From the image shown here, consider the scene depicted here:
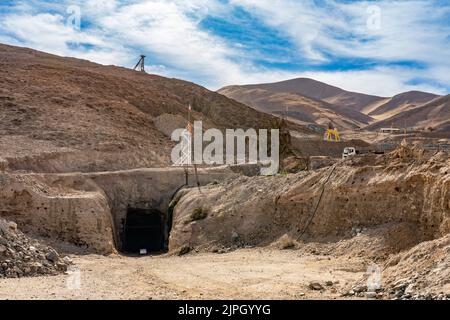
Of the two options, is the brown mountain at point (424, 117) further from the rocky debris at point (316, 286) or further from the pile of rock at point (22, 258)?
the rocky debris at point (316, 286)

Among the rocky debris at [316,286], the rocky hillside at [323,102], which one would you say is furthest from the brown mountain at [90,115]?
the rocky hillside at [323,102]

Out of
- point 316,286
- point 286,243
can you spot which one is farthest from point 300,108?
point 316,286

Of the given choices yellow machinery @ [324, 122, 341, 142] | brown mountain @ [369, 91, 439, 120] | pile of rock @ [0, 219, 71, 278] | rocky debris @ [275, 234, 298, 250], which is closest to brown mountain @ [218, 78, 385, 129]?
brown mountain @ [369, 91, 439, 120]

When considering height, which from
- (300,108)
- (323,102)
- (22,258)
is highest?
(323,102)

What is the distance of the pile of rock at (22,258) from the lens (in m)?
13.4

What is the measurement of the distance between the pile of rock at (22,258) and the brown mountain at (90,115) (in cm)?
1155

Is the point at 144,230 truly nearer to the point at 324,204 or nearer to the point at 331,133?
the point at 324,204

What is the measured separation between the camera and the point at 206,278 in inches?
515

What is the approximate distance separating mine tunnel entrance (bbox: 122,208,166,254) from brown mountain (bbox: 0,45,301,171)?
4.76 meters

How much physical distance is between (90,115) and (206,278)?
25.3 meters

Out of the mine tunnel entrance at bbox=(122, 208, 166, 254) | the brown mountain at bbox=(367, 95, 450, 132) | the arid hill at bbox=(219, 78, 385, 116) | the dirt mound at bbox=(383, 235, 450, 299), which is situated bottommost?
the mine tunnel entrance at bbox=(122, 208, 166, 254)

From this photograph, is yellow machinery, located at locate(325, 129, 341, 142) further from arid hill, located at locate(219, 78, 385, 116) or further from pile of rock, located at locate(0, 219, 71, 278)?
arid hill, located at locate(219, 78, 385, 116)

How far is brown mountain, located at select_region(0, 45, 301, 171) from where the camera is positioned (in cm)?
2975

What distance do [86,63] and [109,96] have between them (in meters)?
16.7
